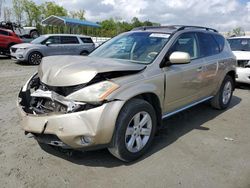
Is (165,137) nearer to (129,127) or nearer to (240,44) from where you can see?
(129,127)

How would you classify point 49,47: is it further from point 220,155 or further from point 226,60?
Answer: point 220,155

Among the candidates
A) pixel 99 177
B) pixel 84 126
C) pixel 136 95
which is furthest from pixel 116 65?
pixel 99 177

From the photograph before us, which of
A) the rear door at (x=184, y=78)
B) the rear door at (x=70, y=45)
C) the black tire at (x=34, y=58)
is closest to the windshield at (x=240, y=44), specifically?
the rear door at (x=184, y=78)

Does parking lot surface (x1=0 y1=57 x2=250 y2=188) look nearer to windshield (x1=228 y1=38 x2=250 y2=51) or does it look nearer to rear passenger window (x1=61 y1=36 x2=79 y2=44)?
windshield (x1=228 y1=38 x2=250 y2=51)

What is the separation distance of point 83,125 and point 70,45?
41.2ft

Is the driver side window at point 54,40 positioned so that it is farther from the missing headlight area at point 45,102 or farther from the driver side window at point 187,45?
the missing headlight area at point 45,102

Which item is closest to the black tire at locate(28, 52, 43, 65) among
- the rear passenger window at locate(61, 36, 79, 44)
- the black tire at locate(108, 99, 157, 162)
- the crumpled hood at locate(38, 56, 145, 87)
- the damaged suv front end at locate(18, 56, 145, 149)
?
the rear passenger window at locate(61, 36, 79, 44)

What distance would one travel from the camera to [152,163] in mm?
3625

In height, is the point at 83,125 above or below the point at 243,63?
below

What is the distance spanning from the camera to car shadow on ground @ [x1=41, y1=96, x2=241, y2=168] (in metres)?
3.64

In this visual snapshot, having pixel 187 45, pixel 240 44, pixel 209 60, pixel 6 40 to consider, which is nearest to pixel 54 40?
pixel 6 40

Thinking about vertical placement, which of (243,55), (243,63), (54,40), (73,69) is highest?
(54,40)

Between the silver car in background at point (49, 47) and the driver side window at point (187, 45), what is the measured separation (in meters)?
8.58

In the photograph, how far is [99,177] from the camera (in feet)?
10.7
